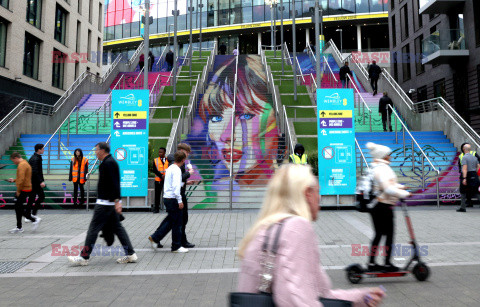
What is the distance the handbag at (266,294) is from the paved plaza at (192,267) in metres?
2.58

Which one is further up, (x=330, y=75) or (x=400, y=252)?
(x=330, y=75)

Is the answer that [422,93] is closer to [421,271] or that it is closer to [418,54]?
[418,54]

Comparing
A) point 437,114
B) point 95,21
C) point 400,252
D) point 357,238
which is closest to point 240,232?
point 357,238

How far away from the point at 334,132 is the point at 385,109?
6.59 metres

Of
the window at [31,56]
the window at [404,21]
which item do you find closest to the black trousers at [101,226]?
the window at [31,56]

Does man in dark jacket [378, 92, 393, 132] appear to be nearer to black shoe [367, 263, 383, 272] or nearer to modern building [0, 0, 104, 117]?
black shoe [367, 263, 383, 272]

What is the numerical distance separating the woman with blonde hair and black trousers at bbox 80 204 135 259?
436 centimetres

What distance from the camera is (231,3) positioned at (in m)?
51.2

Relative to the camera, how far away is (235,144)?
1586 cm

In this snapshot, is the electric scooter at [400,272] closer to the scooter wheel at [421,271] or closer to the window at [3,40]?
the scooter wheel at [421,271]

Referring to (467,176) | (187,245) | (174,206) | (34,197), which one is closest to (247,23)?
(467,176)

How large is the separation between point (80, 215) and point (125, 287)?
22.2 feet

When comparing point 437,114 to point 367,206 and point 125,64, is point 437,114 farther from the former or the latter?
point 125,64

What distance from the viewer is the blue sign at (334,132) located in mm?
11281
